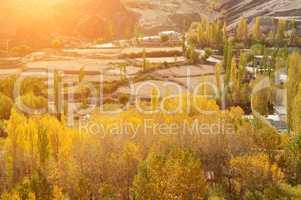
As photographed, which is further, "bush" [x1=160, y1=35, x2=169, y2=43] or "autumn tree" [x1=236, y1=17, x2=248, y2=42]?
"bush" [x1=160, y1=35, x2=169, y2=43]

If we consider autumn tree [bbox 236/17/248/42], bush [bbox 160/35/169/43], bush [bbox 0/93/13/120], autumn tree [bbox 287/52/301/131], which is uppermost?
autumn tree [bbox 236/17/248/42]

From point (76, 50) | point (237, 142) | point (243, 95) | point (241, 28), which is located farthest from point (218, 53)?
point (237, 142)

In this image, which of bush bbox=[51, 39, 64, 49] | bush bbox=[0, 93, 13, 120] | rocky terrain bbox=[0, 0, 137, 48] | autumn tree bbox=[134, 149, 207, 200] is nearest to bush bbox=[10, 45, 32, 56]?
rocky terrain bbox=[0, 0, 137, 48]

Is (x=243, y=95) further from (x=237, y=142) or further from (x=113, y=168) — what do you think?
(x=113, y=168)

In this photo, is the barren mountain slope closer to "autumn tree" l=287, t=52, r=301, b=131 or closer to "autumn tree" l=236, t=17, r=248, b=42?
"autumn tree" l=236, t=17, r=248, b=42

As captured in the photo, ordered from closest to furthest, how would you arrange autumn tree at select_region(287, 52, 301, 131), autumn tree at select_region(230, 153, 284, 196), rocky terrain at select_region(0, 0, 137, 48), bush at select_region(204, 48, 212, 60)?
autumn tree at select_region(230, 153, 284, 196) < autumn tree at select_region(287, 52, 301, 131) < bush at select_region(204, 48, 212, 60) < rocky terrain at select_region(0, 0, 137, 48)

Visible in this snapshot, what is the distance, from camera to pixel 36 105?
41.2 metres

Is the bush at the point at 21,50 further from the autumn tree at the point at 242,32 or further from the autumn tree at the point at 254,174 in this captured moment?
the autumn tree at the point at 254,174

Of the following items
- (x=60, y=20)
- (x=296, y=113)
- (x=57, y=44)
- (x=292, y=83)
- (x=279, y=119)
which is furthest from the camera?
(x=60, y=20)

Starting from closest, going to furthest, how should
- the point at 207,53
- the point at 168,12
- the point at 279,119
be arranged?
the point at 279,119 → the point at 207,53 → the point at 168,12

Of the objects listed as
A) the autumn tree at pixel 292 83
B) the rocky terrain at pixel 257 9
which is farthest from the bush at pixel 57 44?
the autumn tree at pixel 292 83

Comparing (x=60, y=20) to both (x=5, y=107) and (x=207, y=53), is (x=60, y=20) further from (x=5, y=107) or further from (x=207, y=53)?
(x=5, y=107)

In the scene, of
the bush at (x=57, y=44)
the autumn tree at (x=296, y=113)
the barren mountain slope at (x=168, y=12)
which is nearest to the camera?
the autumn tree at (x=296, y=113)

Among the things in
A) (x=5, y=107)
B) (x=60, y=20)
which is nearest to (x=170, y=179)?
(x=5, y=107)
